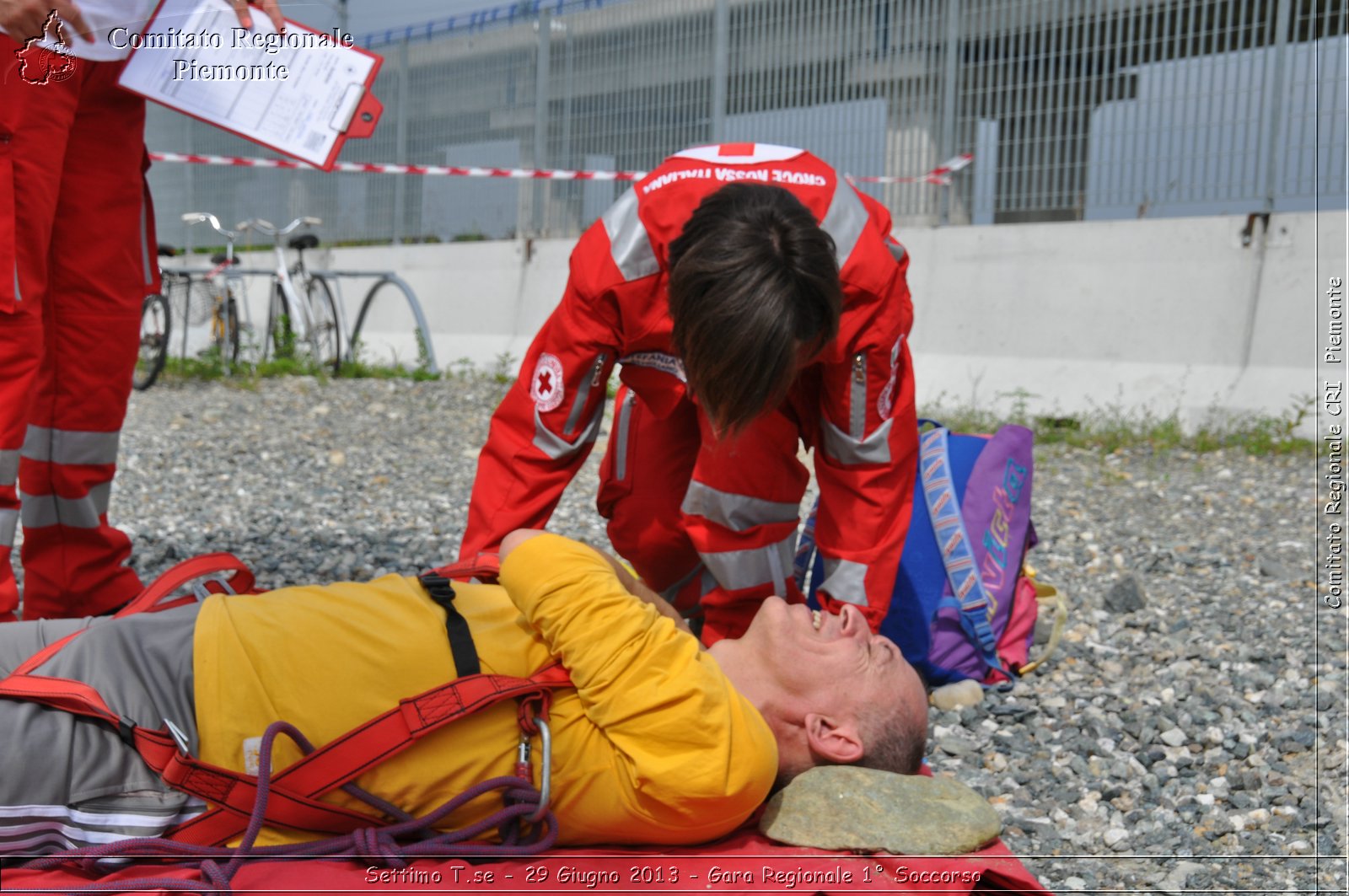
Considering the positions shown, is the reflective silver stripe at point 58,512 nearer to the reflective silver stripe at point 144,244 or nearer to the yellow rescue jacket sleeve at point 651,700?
the reflective silver stripe at point 144,244

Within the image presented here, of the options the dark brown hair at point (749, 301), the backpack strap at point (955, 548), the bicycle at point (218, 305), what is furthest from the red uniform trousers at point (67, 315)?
the bicycle at point (218, 305)

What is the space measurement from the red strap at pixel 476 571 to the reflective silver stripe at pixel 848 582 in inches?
34.6

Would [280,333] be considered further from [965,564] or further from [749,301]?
[749,301]

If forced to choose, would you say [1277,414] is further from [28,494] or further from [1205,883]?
[28,494]

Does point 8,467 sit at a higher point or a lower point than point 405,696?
higher

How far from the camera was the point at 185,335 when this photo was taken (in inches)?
387

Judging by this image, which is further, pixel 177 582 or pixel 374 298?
pixel 374 298

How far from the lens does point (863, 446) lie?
2.74m

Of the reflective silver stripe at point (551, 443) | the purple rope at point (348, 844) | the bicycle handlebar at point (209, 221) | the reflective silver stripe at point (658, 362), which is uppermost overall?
the bicycle handlebar at point (209, 221)

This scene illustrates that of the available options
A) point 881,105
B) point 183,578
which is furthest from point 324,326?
point 183,578

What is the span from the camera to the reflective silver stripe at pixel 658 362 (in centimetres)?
277

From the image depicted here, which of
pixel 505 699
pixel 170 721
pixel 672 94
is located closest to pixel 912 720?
pixel 505 699

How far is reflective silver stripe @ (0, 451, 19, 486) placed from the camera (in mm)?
2516

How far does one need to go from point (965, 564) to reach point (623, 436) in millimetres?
1127
